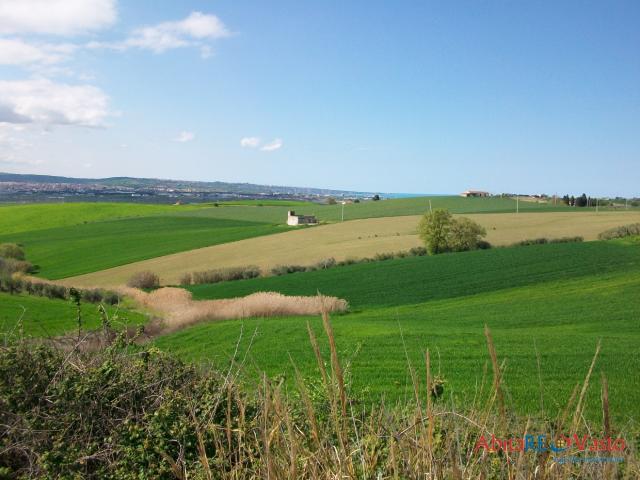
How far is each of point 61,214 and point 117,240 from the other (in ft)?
110

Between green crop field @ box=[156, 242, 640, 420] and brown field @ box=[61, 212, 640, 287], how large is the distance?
8.72 metres

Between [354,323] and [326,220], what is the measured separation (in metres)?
59.3

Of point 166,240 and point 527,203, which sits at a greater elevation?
point 527,203

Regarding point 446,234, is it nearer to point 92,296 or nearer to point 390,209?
point 92,296

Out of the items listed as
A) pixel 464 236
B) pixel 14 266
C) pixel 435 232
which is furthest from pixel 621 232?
pixel 14 266

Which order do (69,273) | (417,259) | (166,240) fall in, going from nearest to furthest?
(417,259) < (69,273) < (166,240)

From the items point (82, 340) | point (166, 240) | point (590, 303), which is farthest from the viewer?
point (166, 240)

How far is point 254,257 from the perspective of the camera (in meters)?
55.8

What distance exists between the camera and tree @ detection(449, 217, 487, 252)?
5141 cm

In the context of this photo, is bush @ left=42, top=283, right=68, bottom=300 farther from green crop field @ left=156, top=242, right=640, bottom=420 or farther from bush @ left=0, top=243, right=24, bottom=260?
bush @ left=0, top=243, right=24, bottom=260

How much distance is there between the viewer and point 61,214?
96.4 metres

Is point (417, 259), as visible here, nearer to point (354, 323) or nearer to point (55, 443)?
point (354, 323)

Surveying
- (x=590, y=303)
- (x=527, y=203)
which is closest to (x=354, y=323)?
(x=590, y=303)

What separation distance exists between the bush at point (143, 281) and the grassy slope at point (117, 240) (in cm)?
969
